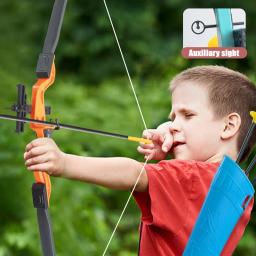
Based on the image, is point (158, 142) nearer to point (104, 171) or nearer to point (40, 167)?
point (104, 171)

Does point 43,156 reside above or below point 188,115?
below

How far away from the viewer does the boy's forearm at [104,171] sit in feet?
6.73

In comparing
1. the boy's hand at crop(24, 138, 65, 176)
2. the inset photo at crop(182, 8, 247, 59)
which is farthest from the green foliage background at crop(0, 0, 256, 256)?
the boy's hand at crop(24, 138, 65, 176)

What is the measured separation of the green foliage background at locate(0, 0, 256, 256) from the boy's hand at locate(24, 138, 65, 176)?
2.00 meters

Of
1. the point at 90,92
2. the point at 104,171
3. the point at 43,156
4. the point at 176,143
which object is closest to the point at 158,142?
the point at 176,143

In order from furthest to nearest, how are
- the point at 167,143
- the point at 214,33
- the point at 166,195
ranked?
1. the point at 214,33
2. the point at 167,143
3. the point at 166,195

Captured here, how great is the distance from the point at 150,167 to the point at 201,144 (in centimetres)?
20

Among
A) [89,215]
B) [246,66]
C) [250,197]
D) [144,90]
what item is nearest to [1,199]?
[89,215]

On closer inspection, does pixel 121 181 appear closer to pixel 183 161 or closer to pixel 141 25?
pixel 183 161

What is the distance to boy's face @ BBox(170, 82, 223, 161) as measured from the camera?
235cm

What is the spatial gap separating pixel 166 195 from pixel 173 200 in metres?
0.02

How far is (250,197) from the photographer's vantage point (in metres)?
2.31

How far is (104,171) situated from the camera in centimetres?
210

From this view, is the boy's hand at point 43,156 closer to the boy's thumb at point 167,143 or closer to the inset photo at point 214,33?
the boy's thumb at point 167,143
